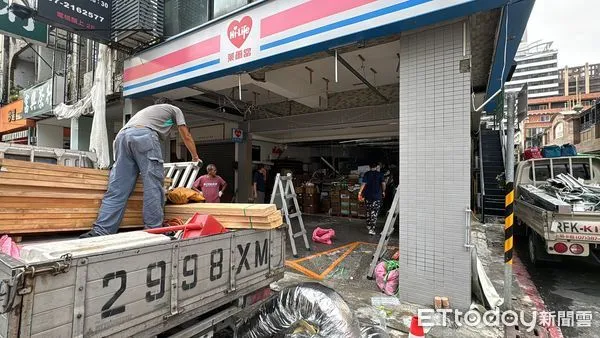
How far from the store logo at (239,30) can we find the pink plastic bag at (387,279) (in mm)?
4369

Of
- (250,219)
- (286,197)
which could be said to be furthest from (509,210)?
(286,197)

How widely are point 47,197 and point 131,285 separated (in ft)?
4.53

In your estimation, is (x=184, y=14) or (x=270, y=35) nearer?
(x=270, y=35)

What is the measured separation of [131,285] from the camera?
1.74 metres

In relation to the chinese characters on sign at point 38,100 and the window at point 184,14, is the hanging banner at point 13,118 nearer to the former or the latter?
the chinese characters on sign at point 38,100

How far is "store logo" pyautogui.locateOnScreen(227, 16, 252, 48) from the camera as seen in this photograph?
5.16 m

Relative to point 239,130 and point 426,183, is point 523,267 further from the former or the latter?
point 239,130

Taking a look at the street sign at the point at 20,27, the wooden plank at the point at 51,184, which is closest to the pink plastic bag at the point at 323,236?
the wooden plank at the point at 51,184

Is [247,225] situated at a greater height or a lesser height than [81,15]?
lesser

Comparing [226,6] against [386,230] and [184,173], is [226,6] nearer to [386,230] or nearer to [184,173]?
[184,173]

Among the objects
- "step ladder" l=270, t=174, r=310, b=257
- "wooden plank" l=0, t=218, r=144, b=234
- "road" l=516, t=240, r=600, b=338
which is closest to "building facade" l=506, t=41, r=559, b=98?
"road" l=516, t=240, r=600, b=338

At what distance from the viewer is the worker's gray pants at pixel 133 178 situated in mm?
2787

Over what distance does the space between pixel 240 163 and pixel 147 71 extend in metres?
4.28

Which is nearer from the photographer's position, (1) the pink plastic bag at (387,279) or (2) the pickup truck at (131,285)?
(2) the pickup truck at (131,285)
